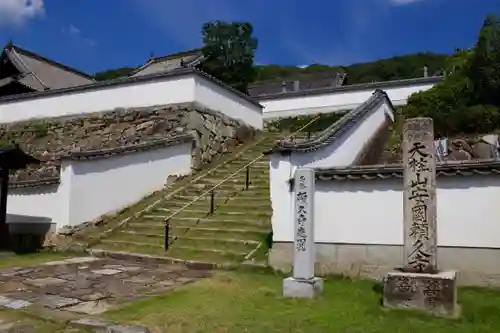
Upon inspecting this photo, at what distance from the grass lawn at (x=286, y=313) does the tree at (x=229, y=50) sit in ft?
70.7

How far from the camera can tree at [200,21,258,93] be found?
27.1 metres

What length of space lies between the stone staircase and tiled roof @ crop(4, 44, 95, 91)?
582 inches

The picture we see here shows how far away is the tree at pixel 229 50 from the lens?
2708cm

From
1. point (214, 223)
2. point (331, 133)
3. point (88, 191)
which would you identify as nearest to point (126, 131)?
point (88, 191)

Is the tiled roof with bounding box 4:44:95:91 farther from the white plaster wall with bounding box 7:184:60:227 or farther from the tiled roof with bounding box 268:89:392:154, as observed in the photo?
the tiled roof with bounding box 268:89:392:154

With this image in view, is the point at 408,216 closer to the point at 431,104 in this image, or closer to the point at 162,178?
the point at 162,178

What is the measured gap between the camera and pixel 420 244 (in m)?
5.96

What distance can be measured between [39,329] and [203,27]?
24728 mm

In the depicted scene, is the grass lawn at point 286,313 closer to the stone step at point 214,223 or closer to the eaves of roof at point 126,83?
the stone step at point 214,223

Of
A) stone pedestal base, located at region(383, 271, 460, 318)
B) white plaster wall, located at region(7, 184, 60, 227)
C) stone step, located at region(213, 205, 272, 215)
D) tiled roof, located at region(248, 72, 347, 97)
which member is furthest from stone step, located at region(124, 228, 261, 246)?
tiled roof, located at region(248, 72, 347, 97)

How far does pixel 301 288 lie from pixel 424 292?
1.67 meters

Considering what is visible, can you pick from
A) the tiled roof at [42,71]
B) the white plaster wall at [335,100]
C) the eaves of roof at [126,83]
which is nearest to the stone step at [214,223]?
the eaves of roof at [126,83]

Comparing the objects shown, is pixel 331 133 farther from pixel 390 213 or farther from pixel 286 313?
pixel 286 313

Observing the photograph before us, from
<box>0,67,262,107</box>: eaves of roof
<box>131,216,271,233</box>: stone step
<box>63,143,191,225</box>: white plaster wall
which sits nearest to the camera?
<box>131,216,271,233</box>: stone step
